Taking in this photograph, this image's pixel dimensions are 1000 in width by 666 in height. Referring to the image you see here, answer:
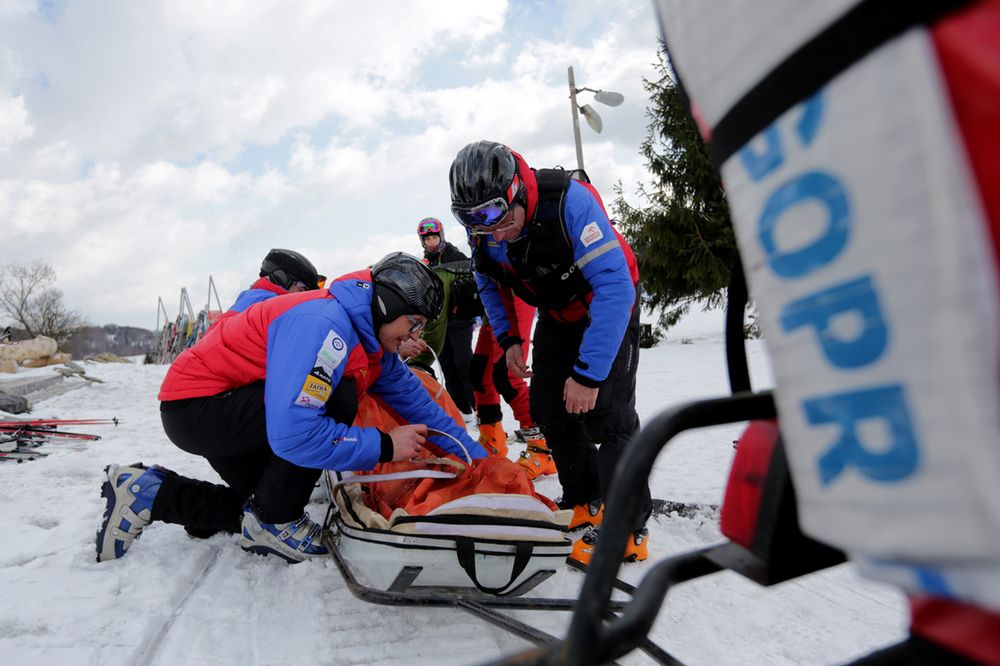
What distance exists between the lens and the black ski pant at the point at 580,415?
8.86 feet

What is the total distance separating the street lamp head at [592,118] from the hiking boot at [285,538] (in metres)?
9.69

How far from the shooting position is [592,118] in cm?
1066

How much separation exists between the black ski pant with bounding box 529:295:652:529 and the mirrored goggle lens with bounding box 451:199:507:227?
678mm

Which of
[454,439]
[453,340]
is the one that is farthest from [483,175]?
[453,340]

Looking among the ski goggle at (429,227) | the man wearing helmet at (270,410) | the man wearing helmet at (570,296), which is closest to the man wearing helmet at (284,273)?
the ski goggle at (429,227)

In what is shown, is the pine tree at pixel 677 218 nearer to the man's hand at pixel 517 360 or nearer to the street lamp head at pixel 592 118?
the street lamp head at pixel 592 118

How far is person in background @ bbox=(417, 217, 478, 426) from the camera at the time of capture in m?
5.64

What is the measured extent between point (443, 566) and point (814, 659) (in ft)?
3.81

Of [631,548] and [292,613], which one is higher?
[631,548]

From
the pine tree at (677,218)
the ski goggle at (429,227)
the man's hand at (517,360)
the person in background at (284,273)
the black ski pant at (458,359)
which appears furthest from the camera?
the pine tree at (677,218)

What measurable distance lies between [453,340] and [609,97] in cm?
684

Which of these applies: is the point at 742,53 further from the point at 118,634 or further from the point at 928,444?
the point at 118,634

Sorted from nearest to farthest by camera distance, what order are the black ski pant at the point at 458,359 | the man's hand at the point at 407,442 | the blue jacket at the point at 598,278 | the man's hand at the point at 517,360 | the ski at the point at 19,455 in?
the man's hand at the point at 407,442, the blue jacket at the point at 598,278, the man's hand at the point at 517,360, the ski at the point at 19,455, the black ski pant at the point at 458,359

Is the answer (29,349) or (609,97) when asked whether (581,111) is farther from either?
(29,349)
